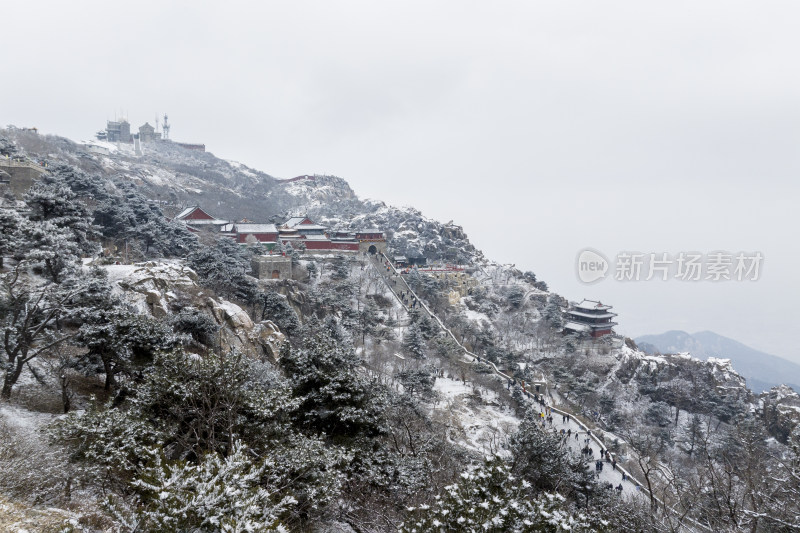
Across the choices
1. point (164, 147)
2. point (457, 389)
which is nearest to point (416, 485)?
point (457, 389)

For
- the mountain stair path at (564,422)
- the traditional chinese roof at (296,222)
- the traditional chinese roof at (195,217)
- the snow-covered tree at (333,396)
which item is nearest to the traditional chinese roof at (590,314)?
the mountain stair path at (564,422)

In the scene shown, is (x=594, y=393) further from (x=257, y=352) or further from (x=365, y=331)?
(x=257, y=352)

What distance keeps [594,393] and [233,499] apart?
115ft

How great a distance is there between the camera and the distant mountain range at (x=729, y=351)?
135325mm

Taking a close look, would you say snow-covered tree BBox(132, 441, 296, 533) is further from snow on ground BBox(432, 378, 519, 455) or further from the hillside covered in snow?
snow on ground BBox(432, 378, 519, 455)

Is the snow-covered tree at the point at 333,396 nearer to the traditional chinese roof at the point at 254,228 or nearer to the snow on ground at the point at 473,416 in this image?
the snow on ground at the point at 473,416

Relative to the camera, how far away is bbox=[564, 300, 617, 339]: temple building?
1599 inches

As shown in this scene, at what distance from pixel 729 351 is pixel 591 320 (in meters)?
159

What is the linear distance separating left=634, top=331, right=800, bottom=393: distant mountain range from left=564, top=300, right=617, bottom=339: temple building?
109624mm

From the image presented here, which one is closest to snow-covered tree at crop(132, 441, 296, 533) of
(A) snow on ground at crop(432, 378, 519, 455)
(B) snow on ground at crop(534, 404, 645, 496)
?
(B) snow on ground at crop(534, 404, 645, 496)

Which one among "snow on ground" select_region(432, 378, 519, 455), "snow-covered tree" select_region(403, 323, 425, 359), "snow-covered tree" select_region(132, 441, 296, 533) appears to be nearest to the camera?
"snow-covered tree" select_region(132, 441, 296, 533)

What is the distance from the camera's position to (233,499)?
4352mm

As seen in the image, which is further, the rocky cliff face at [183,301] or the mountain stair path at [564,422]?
the mountain stair path at [564,422]

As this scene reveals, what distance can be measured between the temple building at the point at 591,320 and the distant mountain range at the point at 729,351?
110m
